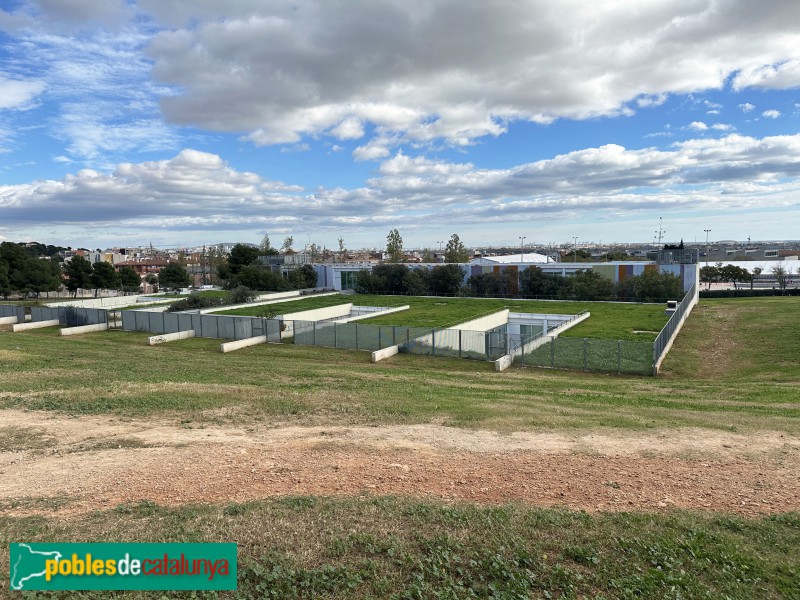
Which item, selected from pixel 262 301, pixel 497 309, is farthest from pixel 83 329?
pixel 497 309

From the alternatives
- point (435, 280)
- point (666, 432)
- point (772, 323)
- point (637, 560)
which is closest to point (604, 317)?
point (772, 323)

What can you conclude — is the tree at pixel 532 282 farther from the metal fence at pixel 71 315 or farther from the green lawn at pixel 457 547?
the green lawn at pixel 457 547

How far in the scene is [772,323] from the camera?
3669cm

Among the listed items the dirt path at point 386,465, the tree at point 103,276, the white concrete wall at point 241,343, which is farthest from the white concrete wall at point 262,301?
the dirt path at point 386,465

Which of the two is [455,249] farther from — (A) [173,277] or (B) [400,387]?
(B) [400,387]

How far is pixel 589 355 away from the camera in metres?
25.2

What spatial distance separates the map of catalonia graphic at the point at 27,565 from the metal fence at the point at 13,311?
44.4m

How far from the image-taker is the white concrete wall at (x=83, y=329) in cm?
3640

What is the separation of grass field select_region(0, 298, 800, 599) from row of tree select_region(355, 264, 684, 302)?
2295 centimetres

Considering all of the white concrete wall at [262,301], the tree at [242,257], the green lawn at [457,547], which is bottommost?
the green lawn at [457,547]

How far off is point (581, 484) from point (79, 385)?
Result: 1458 cm

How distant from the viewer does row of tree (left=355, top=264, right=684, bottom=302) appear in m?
53.6

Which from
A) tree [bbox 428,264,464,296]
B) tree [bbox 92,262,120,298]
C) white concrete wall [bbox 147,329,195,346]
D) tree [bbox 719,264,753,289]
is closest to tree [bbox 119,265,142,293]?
tree [bbox 92,262,120,298]

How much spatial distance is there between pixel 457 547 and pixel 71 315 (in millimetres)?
42632
